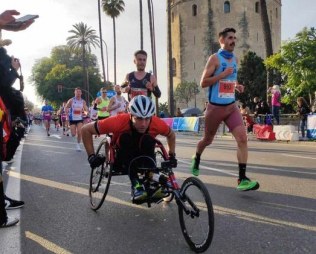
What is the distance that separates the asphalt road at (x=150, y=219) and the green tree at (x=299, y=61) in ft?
47.0

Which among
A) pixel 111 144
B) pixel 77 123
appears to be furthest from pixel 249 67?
pixel 111 144

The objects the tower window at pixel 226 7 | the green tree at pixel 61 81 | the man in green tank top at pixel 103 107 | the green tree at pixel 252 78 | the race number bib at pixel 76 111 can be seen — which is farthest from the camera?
the green tree at pixel 61 81

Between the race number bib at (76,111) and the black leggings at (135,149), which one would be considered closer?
the black leggings at (135,149)

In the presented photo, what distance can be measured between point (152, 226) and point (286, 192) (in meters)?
2.38

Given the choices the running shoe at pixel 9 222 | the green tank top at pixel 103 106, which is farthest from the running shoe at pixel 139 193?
the green tank top at pixel 103 106

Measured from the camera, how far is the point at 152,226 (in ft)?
14.9

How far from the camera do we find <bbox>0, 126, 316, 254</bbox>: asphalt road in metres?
3.92

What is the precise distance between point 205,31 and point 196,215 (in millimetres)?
67897

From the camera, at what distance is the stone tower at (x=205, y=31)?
6938 centimetres

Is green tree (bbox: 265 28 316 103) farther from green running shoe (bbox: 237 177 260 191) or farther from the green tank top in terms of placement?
green running shoe (bbox: 237 177 260 191)

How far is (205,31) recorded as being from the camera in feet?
229

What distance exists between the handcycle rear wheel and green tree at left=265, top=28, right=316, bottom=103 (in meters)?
17.6

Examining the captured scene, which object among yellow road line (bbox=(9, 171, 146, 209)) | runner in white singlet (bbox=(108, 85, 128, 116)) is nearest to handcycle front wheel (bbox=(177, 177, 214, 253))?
yellow road line (bbox=(9, 171, 146, 209))

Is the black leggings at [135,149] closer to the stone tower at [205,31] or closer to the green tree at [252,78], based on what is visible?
the green tree at [252,78]
